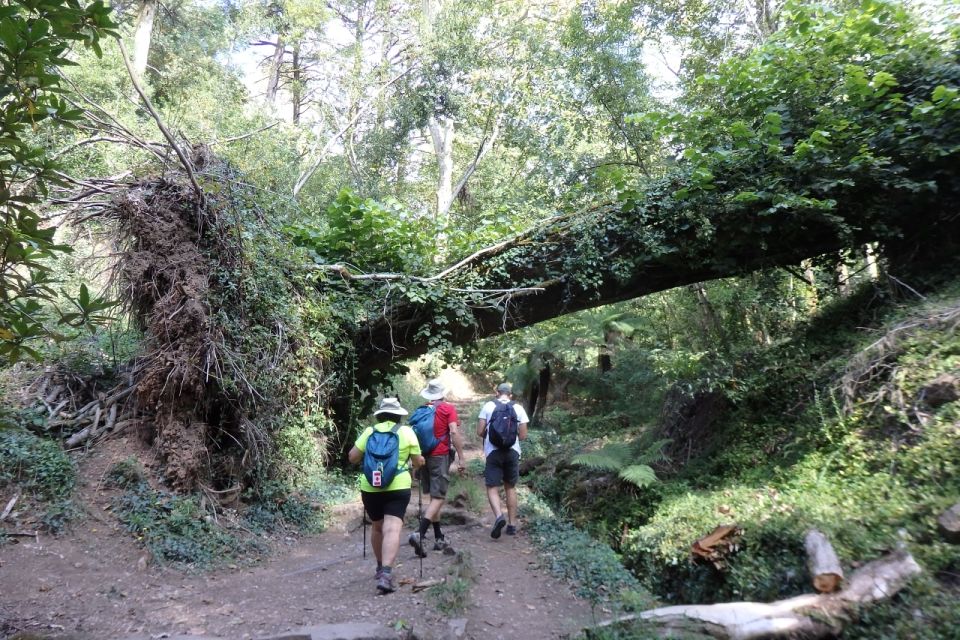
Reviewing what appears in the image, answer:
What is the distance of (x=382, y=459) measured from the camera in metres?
5.33

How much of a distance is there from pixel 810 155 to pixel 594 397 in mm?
9753

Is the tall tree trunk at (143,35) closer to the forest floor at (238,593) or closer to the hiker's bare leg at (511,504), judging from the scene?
the forest floor at (238,593)

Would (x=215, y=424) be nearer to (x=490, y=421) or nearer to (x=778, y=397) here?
(x=490, y=421)

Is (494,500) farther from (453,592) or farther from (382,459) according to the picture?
(382,459)

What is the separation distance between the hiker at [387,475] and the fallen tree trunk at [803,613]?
228 centimetres

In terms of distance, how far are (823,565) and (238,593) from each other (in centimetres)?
532

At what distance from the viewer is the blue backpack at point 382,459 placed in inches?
209

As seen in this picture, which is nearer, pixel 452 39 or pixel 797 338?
pixel 797 338

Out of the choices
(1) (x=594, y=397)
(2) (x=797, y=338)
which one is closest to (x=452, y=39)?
(1) (x=594, y=397)

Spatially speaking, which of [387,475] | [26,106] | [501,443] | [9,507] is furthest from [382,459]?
[9,507]

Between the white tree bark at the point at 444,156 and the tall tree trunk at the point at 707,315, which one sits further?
the white tree bark at the point at 444,156

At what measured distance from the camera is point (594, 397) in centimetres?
1648

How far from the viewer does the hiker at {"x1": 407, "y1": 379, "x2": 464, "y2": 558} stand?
657cm

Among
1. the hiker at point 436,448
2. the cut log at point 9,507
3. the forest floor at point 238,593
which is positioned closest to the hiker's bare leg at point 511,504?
the forest floor at point 238,593
